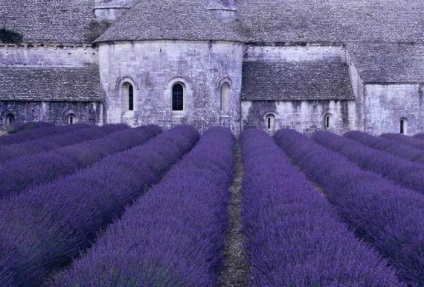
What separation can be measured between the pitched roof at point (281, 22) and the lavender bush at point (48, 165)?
1221 centimetres

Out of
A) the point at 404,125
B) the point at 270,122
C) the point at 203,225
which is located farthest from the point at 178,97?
the point at 203,225

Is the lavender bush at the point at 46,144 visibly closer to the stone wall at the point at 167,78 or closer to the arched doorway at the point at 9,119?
the stone wall at the point at 167,78

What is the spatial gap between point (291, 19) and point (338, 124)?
6.16m

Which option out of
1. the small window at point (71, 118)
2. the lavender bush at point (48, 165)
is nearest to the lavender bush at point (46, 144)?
the lavender bush at point (48, 165)

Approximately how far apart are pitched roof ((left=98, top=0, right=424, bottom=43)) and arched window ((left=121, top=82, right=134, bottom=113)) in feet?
7.22

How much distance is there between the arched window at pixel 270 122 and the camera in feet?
110

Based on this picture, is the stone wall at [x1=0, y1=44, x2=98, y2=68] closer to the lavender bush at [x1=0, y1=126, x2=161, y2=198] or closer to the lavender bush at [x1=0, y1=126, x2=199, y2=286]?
the lavender bush at [x1=0, y1=126, x2=161, y2=198]

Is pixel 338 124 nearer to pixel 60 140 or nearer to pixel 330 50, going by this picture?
pixel 330 50

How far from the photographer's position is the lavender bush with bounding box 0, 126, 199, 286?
6875 mm

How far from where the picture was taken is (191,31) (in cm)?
3145

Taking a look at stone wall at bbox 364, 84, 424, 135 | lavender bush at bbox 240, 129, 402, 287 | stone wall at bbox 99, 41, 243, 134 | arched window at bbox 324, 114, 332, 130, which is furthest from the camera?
arched window at bbox 324, 114, 332, 130

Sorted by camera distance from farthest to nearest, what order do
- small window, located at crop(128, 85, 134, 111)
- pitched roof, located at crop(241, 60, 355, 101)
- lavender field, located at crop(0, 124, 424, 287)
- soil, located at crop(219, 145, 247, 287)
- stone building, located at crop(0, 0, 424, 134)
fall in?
1. pitched roof, located at crop(241, 60, 355, 101)
2. small window, located at crop(128, 85, 134, 111)
3. stone building, located at crop(0, 0, 424, 134)
4. soil, located at crop(219, 145, 247, 287)
5. lavender field, located at crop(0, 124, 424, 287)

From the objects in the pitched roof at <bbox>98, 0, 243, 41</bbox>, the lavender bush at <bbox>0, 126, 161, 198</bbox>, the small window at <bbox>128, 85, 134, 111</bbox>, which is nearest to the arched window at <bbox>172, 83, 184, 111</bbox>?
the small window at <bbox>128, 85, 134, 111</bbox>

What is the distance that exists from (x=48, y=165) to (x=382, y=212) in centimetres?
684
